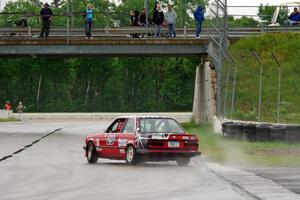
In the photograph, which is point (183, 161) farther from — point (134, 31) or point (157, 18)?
point (134, 31)

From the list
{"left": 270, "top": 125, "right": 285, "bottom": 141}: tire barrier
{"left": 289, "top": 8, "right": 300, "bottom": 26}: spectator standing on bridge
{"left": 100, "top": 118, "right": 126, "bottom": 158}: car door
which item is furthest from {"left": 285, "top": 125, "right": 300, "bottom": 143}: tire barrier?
{"left": 289, "top": 8, "right": 300, "bottom": 26}: spectator standing on bridge

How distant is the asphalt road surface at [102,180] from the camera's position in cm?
1375

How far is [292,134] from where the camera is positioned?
2628 cm

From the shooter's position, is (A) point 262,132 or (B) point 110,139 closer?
(B) point 110,139

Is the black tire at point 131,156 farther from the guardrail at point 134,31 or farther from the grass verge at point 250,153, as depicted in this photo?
the guardrail at point 134,31

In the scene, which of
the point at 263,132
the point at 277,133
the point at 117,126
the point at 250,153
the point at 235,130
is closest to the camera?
the point at 117,126

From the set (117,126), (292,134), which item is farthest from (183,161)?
(292,134)

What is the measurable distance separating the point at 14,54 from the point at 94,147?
76.0 ft

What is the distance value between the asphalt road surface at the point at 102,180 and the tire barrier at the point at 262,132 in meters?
4.12

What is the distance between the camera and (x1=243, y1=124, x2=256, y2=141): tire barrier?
28.2 meters

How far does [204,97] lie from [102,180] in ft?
100

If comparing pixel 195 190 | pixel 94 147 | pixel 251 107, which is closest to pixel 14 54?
pixel 251 107

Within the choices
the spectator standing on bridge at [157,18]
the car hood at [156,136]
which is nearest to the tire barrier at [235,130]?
A: the car hood at [156,136]

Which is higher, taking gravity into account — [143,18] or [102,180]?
[143,18]
